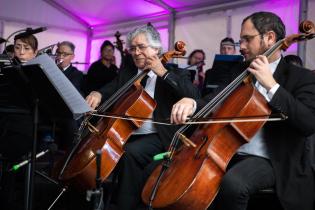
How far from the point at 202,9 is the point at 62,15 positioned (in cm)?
351

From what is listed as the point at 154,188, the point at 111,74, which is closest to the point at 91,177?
Result: the point at 154,188

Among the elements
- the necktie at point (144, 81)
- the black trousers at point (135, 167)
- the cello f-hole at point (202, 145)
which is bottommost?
the black trousers at point (135, 167)

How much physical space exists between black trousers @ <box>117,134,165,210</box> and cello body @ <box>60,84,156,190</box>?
0.17 metres

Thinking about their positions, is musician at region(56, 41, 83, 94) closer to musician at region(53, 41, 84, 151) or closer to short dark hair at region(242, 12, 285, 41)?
musician at region(53, 41, 84, 151)

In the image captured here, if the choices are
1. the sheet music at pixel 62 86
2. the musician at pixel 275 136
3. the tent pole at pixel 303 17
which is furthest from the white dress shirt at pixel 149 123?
the tent pole at pixel 303 17

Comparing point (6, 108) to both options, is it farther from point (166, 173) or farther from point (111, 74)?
point (111, 74)

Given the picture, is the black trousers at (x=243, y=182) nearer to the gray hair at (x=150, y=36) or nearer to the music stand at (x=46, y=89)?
the music stand at (x=46, y=89)

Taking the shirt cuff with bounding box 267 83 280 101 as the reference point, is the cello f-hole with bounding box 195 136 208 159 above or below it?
below

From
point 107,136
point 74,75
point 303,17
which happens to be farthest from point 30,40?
point 303,17

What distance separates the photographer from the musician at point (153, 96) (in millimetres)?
2289

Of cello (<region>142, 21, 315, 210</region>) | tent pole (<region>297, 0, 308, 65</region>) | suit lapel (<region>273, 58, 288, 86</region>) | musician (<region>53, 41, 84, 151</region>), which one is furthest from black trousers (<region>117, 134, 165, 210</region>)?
tent pole (<region>297, 0, 308, 65</region>)

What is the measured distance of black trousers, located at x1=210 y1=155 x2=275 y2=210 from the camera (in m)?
1.68

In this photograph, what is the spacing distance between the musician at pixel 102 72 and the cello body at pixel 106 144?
255 centimetres

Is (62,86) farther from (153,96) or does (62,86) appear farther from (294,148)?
(294,148)
